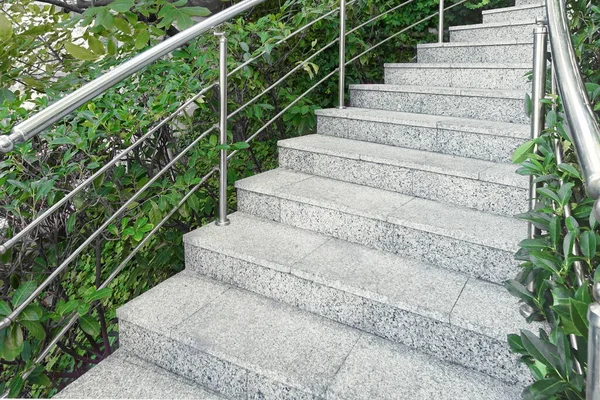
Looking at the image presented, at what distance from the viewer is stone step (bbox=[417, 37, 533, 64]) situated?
3.18m

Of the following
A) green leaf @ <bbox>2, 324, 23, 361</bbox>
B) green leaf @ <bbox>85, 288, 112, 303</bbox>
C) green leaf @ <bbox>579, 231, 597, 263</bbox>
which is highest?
green leaf @ <bbox>579, 231, 597, 263</bbox>

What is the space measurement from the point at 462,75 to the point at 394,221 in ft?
5.36

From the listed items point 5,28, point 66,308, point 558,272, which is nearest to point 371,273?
point 558,272

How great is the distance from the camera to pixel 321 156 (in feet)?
8.66

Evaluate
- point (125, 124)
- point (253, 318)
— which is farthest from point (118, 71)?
point (253, 318)

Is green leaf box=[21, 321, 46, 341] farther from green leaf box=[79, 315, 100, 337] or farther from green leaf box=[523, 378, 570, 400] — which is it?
green leaf box=[523, 378, 570, 400]

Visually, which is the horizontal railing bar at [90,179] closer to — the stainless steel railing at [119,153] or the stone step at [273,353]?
the stainless steel railing at [119,153]

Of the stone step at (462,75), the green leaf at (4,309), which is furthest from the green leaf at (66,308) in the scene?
the stone step at (462,75)

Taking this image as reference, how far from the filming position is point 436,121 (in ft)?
8.73

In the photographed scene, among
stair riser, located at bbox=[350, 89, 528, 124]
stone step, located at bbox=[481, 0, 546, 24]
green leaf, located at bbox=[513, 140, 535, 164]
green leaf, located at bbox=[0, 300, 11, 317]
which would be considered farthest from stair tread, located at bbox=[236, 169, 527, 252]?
stone step, located at bbox=[481, 0, 546, 24]

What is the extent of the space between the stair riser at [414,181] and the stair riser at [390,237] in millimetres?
341

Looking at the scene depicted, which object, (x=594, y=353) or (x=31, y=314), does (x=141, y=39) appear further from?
(x=594, y=353)

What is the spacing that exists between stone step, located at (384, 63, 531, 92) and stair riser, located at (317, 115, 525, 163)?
24.8 inches

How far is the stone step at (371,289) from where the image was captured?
1.56 metres
